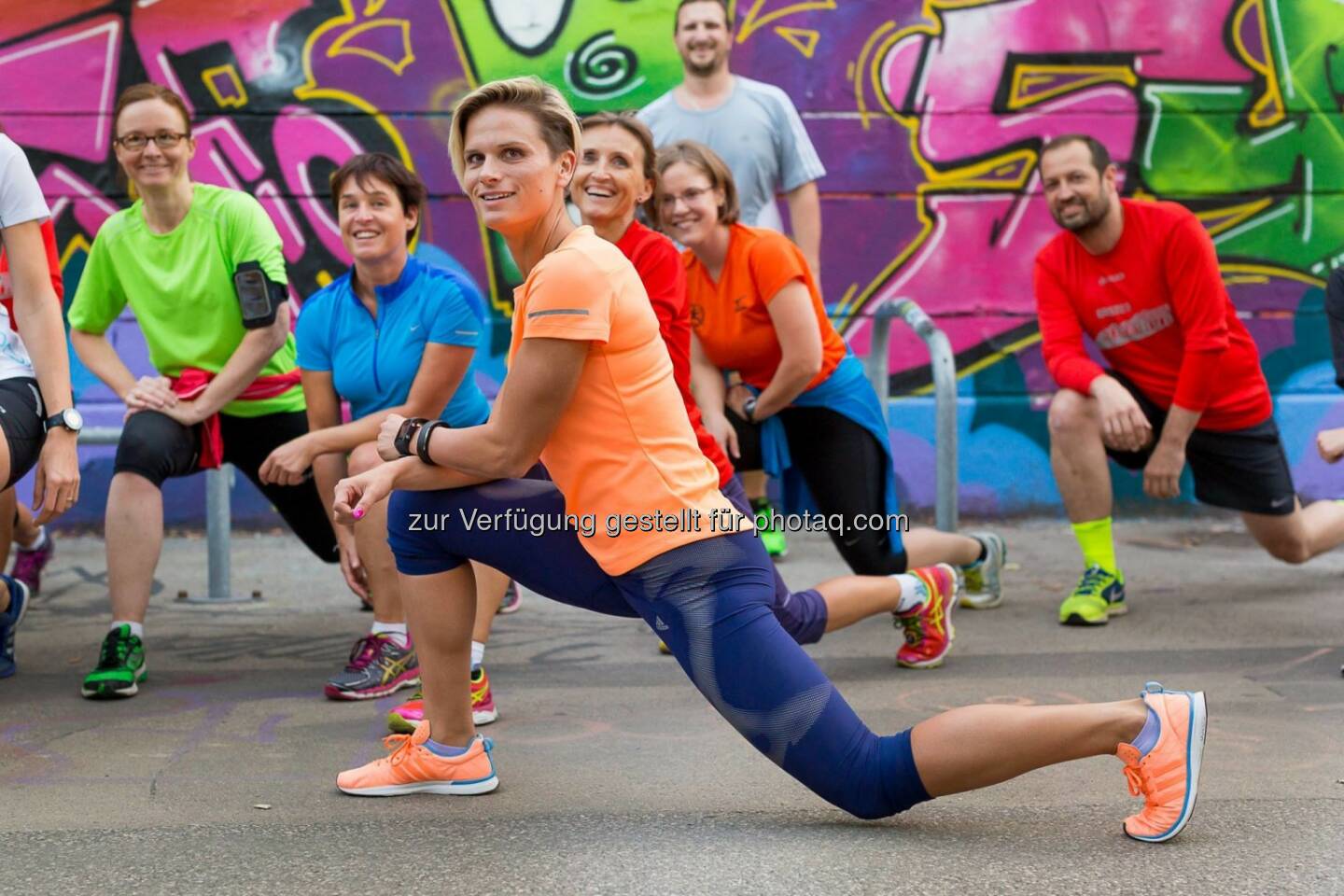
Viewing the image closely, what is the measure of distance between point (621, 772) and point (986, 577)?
2197 mm

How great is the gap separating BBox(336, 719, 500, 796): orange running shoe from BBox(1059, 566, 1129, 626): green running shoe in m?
2.43

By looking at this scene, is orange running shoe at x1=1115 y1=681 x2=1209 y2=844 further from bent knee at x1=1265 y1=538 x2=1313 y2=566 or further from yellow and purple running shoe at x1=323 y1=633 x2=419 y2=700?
bent knee at x1=1265 y1=538 x2=1313 y2=566

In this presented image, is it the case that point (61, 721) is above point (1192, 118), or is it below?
below

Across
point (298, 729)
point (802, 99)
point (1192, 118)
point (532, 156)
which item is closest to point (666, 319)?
point (532, 156)

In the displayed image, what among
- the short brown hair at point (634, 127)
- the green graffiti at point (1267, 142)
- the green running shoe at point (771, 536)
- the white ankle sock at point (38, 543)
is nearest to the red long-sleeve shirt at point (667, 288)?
the short brown hair at point (634, 127)

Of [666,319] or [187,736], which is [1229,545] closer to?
[666,319]

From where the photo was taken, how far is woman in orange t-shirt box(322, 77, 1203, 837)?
291 cm

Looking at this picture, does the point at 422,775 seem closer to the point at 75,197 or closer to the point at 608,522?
the point at 608,522

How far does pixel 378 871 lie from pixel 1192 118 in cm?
585

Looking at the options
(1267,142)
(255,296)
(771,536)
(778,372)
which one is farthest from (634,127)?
(1267,142)

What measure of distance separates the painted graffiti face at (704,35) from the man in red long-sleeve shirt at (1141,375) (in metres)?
1.31

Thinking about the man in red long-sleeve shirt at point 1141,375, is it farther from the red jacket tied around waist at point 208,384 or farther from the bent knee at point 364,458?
the red jacket tied around waist at point 208,384

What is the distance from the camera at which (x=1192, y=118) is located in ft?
24.2

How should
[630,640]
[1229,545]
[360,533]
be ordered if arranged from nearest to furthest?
[360,533], [630,640], [1229,545]
